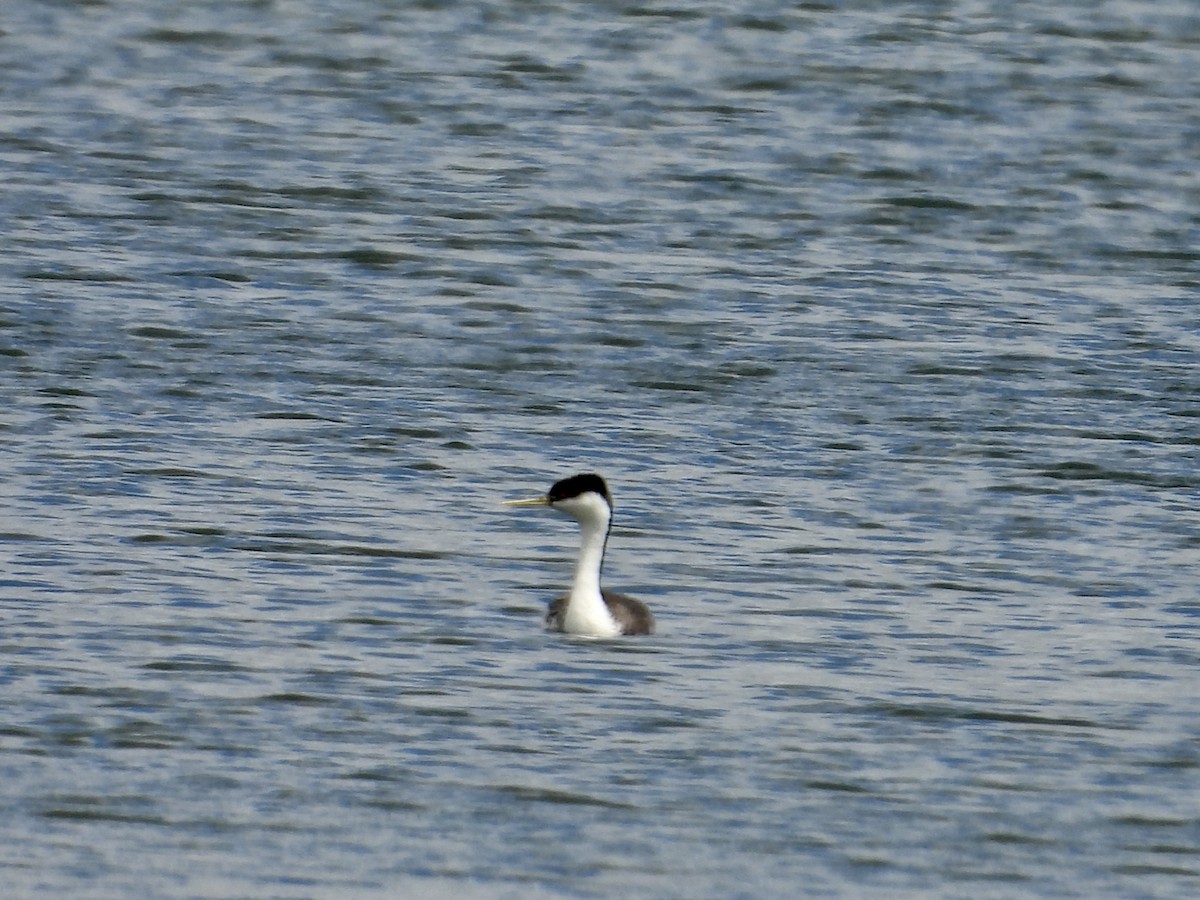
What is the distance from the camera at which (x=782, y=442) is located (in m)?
17.5

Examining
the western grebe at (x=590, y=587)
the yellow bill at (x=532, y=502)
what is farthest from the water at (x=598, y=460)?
the yellow bill at (x=532, y=502)

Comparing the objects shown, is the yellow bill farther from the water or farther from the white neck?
the water

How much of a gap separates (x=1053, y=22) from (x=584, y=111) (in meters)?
7.51

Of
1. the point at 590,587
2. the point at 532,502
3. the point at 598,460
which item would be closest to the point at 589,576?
the point at 590,587

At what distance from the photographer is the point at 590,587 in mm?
13797

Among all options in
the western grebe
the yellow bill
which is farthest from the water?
the yellow bill

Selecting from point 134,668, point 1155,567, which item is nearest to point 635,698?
point 134,668

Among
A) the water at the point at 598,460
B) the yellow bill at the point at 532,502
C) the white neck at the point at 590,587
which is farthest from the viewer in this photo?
the yellow bill at the point at 532,502

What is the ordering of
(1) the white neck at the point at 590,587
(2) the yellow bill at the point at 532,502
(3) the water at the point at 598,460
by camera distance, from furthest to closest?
(2) the yellow bill at the point at 532,502, (1) the white neck at the point at 590,587, (3) the water at the point at 598,460

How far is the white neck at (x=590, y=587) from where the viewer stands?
13.6 meters

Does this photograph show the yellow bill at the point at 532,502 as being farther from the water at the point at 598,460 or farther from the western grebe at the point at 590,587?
the water at the point at 598,460

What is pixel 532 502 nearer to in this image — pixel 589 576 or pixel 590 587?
pixel 589 576

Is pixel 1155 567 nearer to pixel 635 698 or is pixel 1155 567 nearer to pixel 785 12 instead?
pixel 635 698

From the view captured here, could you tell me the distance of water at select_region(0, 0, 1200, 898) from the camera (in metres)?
10.8
